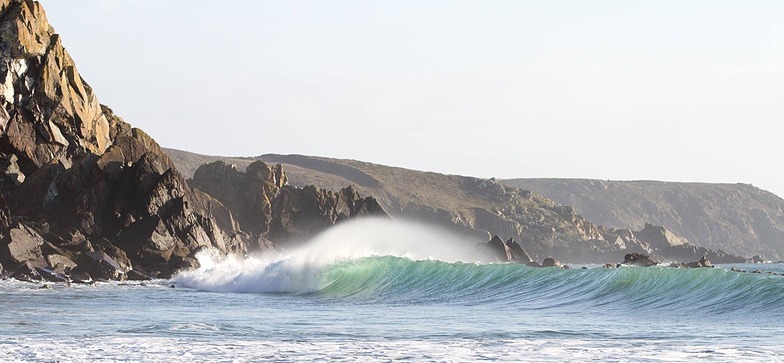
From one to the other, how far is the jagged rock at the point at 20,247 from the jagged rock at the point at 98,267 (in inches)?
88.4

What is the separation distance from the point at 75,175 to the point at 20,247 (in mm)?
14576

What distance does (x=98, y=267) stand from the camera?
51.8 m

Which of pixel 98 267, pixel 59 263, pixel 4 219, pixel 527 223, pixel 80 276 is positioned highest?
pixel 527 223

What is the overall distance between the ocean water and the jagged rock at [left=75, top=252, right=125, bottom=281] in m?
4.60

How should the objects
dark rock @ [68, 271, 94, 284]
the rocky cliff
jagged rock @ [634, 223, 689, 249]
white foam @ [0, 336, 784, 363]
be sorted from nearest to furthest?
white foam @ [0, 336, 784, 363], dark rock @ [68, 271, 94, 284], the rocky cliff, jagged rock @ [634, 223, 689, 249]

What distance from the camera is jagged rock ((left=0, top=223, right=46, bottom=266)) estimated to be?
162 feet

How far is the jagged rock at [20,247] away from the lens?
162 feet

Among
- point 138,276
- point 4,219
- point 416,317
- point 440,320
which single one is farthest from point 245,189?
point 440,320

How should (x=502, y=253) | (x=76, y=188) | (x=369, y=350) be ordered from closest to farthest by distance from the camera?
(x=369, y=350)
(x=76, y=188)
(x=502, y=253)

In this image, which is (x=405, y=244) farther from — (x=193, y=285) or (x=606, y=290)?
(x=606, y=290)

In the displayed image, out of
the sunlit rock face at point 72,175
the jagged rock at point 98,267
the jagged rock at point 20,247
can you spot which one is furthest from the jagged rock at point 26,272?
the sunlit rock face at point 72,175

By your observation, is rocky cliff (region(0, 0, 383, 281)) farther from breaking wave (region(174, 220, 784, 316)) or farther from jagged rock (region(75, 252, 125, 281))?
breaking wave (region(174, 220, 784, 316))

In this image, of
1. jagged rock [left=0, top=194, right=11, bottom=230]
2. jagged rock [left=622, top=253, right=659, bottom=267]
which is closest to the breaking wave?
jagged rock [left=0, top=194, right=11, bottom=230]

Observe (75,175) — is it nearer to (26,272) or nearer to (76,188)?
(76,188)
